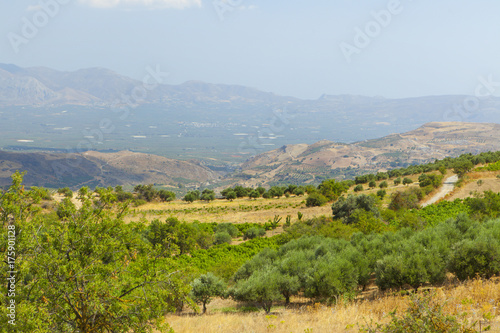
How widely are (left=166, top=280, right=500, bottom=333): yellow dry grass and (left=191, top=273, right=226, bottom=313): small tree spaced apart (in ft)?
7.29

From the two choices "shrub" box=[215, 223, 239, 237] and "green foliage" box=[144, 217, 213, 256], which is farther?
"shrub" box=[215, 223, 239, 237]

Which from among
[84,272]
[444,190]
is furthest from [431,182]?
[84,272]

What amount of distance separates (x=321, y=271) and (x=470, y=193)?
29523mm

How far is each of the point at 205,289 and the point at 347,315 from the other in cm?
645

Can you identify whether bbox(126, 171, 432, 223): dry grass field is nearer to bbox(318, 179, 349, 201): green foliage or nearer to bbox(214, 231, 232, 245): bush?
bbox(318, 179, 349, 201): green foliage

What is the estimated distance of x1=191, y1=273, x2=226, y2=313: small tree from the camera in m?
13.4

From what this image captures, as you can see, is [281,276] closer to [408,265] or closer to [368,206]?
[408,265]

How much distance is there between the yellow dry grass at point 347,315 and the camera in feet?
25.3

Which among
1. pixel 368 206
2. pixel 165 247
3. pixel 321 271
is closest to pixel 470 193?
pixel 368 206

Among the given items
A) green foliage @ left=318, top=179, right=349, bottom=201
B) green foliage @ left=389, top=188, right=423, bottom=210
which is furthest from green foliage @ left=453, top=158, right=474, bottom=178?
green foliage @ left=318, top=179, right=349, bottom=201

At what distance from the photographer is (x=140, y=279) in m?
6.96

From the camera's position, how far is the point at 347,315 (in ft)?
29.0

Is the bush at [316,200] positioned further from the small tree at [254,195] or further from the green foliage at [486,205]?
the green foliage at [486,205]

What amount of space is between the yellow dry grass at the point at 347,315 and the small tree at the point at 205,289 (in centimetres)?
222
